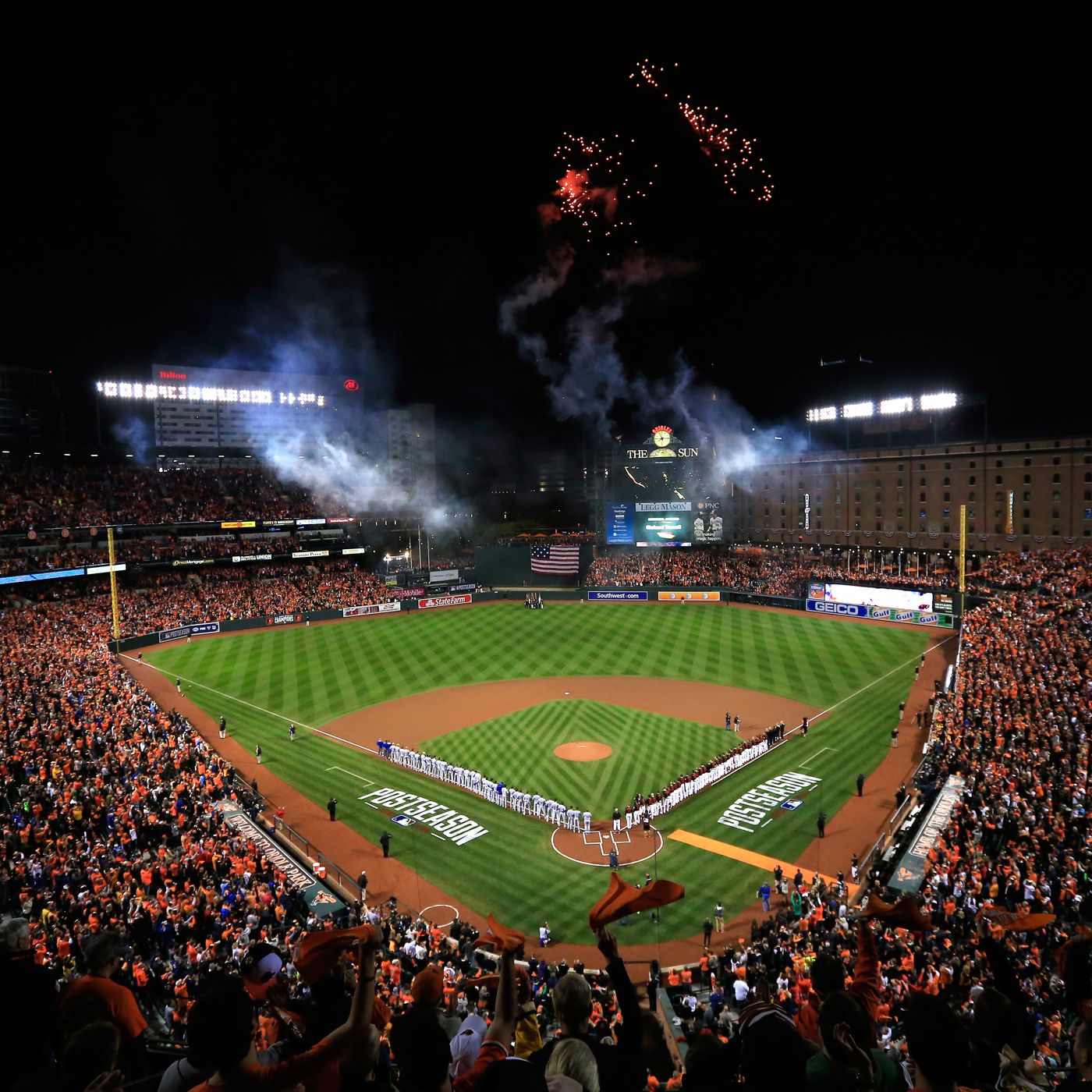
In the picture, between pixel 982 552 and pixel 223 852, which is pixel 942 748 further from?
pixel 982 552

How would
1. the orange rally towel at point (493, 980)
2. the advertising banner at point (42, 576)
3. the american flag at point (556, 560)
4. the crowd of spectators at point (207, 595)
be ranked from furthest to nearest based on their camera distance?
1. the american flag at point (556, 560)
2. the crowd of spectators at point (207, 595)
3. the advertising banner at point (42, 576)
4. the orange rally towel at point (493, 980)

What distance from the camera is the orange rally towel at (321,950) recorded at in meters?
4.16

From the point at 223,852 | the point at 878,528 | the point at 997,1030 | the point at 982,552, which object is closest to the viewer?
the point at 997,1030

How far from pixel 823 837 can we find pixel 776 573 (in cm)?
4640

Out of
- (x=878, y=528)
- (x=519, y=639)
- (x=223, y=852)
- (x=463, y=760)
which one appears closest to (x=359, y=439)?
(x=519, y=639)

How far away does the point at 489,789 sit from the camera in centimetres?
2623

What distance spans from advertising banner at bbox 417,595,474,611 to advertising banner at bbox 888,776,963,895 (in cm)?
4866

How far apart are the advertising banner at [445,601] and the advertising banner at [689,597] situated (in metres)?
18.1

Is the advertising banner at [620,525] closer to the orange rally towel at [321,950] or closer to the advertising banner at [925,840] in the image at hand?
the advertising banner at [925,840]

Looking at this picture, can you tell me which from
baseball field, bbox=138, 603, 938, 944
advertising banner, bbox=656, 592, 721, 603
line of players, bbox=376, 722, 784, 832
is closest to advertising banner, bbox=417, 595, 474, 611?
baseball field, bbox=138, 603, 938, 944

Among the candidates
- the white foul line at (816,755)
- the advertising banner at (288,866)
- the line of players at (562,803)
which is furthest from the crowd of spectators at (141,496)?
the white foul line at (816,755)

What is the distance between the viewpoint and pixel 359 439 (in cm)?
9531

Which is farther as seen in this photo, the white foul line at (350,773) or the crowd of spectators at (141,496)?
the crowd of spectators at (141,496)

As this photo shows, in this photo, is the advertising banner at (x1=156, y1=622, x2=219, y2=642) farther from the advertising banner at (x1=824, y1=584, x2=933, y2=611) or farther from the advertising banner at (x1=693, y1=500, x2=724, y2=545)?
the advertising banner at (x1=824, y1=584, x2=933, y2=611)
